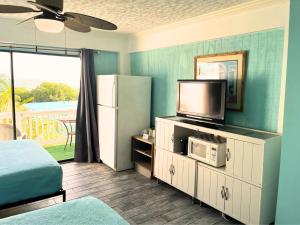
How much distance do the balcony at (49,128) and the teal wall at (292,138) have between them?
4.16 metres

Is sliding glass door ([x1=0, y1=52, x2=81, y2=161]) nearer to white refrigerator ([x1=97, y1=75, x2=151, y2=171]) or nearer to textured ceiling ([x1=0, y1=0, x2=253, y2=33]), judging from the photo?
white refrigerator ([x1=97, y1=75, x2=151, y2=171])

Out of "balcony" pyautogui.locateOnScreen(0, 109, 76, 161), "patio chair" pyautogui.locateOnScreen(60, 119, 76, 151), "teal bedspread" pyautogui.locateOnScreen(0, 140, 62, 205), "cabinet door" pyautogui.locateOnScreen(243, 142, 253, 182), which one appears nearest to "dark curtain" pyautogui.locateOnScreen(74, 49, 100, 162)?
"balcony" pyautogui.locateOnScreen(0, 109, 76, 161)

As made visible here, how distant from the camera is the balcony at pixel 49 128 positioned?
5344mm

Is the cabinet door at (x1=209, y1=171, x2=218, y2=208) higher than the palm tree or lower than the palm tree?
lower

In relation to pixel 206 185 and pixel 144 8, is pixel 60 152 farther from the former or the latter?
pixel 144 8

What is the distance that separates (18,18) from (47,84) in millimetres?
1911

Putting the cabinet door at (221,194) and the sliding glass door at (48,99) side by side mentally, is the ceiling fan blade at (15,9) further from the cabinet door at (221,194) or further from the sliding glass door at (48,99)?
the cabinet door at (221,194)

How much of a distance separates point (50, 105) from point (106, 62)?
1.89m

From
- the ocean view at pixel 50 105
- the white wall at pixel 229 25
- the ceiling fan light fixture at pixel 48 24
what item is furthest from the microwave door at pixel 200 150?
the ocean view at pixel 50 105

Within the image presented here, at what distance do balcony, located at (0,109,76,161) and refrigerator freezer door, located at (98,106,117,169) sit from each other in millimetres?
1141

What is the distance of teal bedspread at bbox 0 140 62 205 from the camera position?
94.3 inches

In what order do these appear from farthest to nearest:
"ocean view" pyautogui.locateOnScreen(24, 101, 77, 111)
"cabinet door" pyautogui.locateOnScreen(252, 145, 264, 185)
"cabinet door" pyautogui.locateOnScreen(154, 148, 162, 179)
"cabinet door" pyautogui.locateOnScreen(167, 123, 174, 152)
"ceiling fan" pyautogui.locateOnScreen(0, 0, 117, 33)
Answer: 1. "ocean view" pyautogui.locateOnScreen(24, 101, 77, 111)
2. "cabinet door" pyautogui.locateOnScreen(154, 148, 162, 179)
3. "cabinet door" pyautogui.locateOnScreen(167, 123, 174, 152)
4. "cabinet door" pyautogui.locateOnScreen(252, 145, 264, 185)
5. "ceiling fan" pyautogui.locateOnScreen(0, 0, 117, 33)

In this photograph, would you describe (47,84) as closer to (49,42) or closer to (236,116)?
(49,42)

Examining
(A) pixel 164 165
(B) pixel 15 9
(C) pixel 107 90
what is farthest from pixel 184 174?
(B) pixel 15 9
